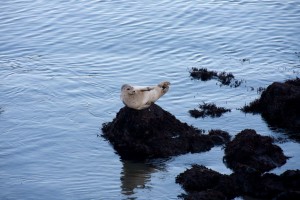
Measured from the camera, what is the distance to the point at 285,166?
540 inches

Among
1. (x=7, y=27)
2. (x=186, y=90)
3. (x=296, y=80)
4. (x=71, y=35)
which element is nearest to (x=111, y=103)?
(x=186, y=90)

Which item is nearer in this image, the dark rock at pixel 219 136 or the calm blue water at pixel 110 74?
the calm blue water at pixel 110 74

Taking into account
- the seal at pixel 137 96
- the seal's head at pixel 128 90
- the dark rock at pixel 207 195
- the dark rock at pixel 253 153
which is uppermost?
the seal's head at pixel 128 90

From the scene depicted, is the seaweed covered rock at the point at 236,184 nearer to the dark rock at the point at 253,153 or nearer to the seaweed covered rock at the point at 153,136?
the dark rock at the point at 253,153

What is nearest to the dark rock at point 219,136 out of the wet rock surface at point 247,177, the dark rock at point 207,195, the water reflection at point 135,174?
the wet rock surface at point 247,177

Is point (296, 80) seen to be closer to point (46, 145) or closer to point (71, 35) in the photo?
point (46, 145)

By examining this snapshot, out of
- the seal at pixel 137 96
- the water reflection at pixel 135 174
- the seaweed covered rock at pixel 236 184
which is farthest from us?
the seal at pixel 137 96

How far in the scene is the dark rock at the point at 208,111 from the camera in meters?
16.8

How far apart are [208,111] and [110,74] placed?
15.1 feet

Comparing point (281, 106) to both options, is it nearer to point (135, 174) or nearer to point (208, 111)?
point (208, 111)

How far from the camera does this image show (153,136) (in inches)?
585

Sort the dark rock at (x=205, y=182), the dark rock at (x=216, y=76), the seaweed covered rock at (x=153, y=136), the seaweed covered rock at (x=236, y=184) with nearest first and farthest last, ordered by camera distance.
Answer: the seaweed covered rock at (x=236, y=184) → the dark rock at (x=205, y=182) → the seaweed covered rock at (x=153, y=136) → the dark rock at (x=216, y=76)

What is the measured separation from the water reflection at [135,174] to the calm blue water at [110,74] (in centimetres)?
2

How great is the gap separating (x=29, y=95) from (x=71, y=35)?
6813mm
